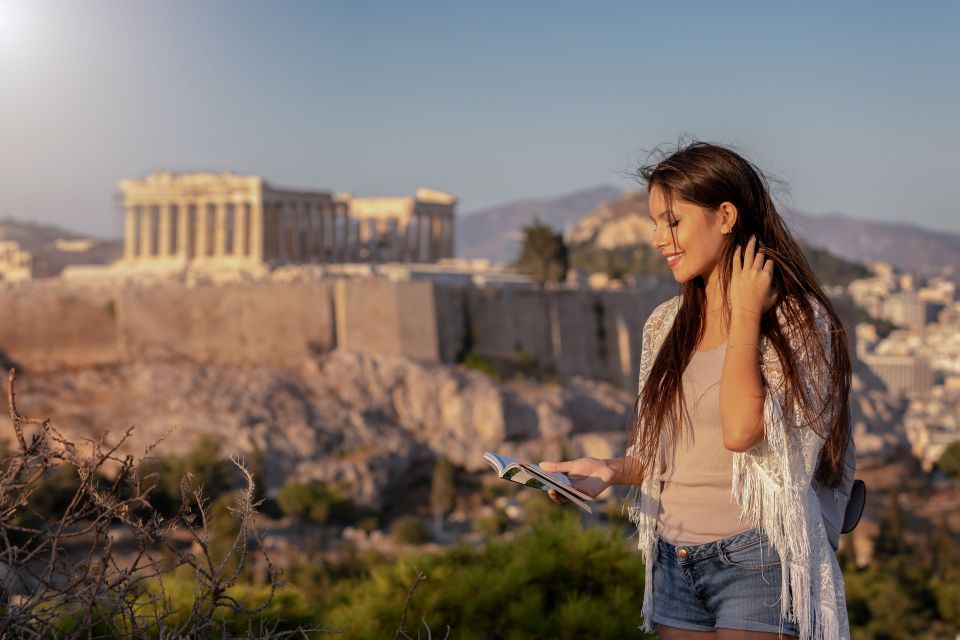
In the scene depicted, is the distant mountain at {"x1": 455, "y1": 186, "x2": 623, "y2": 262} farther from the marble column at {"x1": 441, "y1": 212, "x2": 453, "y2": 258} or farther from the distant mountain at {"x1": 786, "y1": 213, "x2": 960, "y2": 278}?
the marble column at {"x1": 441, "y1": 212, "x2": 453, "y2": 258}

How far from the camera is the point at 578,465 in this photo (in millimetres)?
3086

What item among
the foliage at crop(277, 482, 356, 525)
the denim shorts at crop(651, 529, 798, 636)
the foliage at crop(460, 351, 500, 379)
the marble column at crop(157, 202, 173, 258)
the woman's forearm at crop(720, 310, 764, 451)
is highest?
the marble column at crop(157, 202, 173, 258)

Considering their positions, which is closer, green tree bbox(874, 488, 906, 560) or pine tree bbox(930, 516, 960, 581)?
pine tree bbox(930, 516, 960, 581)

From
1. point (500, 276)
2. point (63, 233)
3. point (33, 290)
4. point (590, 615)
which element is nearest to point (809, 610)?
point (590, 615)

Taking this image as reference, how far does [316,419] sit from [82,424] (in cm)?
449

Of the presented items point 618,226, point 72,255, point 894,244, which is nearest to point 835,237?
point 894,244

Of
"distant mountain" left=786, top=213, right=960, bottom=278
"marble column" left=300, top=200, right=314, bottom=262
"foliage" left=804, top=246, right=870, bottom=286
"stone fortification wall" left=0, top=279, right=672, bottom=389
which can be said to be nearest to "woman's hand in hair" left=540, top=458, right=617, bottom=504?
"stone fortification wall" left=0, top=279, right=672, bottom=389

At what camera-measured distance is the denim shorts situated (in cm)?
271

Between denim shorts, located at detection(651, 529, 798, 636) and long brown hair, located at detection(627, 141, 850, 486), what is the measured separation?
0.25 m

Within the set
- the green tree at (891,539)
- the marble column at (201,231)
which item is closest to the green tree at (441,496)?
the green tree at (891,539)

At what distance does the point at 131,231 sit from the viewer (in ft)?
113

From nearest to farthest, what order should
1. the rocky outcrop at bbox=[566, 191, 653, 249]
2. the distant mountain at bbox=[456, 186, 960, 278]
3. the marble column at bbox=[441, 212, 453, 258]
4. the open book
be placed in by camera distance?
the open book < the marble column at bbox=[441, 212, 453, 258] < the rocky outcrop at bbox=[566, 191, 653, 249] < the distant mountain at bbox=[456, 186, 960, 278]

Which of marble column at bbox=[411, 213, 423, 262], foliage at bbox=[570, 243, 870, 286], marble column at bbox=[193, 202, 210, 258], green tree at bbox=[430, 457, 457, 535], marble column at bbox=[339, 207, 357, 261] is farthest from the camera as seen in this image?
foliage at bbox=[570, 243, 870, 286]

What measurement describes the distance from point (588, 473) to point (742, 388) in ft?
1.92
